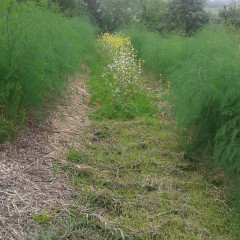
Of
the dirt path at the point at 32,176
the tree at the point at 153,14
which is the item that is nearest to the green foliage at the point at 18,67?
the dirt path at the point at 32,176

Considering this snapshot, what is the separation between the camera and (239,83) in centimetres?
362

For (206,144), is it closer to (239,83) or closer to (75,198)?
(239,83)

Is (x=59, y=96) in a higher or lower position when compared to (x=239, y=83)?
lower

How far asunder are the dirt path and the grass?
166 millimetres

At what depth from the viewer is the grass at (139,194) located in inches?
112

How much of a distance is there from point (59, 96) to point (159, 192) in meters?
2.62

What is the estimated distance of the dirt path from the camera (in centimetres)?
280

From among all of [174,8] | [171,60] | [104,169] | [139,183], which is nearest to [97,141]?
[104,169]

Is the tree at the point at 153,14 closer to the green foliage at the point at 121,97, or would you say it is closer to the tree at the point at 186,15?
the tree at the point at 186,15

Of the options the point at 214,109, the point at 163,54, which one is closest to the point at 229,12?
the point at 163,54

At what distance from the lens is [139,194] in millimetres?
3471

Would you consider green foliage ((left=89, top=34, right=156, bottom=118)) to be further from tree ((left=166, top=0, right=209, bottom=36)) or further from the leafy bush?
tree ((left=166, top=0, right=209, bottom=36))

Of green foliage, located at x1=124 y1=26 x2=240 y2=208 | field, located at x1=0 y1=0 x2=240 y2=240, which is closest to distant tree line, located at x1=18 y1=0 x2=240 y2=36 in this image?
field, located at x1=0 y1=0 x2=240 y2=240

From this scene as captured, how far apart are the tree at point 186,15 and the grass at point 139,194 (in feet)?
61.6
